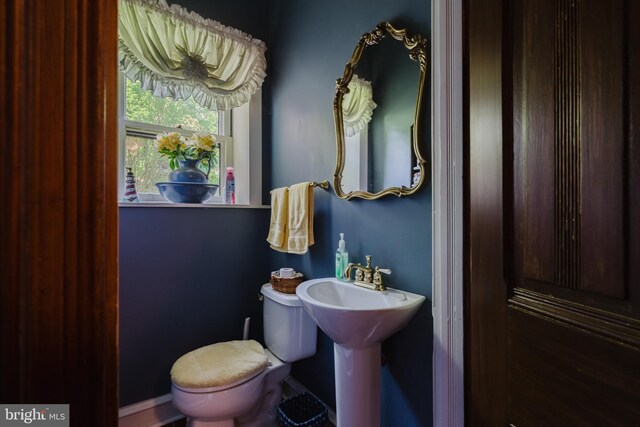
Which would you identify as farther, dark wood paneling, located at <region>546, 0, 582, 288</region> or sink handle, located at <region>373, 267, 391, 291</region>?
sink handle, located at <region>373, 267, 391, 291</region>

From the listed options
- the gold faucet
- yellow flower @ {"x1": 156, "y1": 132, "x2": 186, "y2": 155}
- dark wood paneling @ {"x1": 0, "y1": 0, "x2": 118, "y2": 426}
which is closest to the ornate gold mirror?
the gold faucet

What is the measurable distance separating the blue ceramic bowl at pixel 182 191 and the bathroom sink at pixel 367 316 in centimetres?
91

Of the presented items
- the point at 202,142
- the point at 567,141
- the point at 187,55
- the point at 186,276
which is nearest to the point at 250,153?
the point at 202,142

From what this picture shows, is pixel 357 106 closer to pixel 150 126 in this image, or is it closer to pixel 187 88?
pixel 187 88

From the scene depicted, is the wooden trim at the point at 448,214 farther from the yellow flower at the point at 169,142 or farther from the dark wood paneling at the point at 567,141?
the yellow flower at the point at 169,142

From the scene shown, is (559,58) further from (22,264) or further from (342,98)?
(342,98)

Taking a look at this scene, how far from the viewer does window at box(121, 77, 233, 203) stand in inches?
68.3

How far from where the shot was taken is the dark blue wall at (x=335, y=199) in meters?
1.16

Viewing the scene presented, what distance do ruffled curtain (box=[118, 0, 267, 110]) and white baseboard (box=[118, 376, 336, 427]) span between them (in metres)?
1.68

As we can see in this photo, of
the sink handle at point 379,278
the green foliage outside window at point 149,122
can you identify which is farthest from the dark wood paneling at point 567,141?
the green foliage outside window at point 149,122

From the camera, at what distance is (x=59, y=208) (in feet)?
1.00

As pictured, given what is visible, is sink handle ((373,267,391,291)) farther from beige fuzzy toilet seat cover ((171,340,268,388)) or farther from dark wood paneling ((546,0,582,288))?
dark wood paneling ((546,0,582,288))

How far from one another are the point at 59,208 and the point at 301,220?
1328 millimetres

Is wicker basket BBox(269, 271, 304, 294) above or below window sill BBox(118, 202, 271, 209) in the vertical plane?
below
